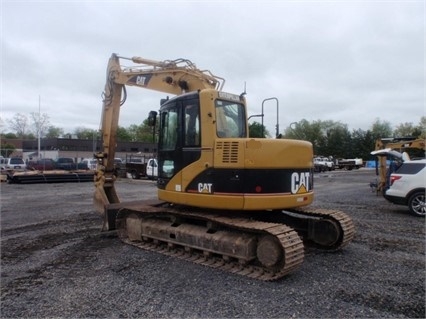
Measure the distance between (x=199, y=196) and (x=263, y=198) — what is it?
1.16m

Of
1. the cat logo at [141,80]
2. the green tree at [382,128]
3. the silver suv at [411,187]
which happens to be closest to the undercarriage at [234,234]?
the cat logo at [141,80]

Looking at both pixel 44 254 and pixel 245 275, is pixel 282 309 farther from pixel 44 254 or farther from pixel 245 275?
pixel 44 254

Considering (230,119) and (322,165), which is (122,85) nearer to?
(230,119)

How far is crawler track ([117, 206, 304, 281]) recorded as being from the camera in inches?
227

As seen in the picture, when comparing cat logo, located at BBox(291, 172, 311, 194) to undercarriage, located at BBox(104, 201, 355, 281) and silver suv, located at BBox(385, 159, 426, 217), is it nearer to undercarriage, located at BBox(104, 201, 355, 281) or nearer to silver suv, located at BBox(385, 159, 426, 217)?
undercarriage, located at BBox(104, 201, 355, 281)

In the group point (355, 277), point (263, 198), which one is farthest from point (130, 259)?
point (355, 277)

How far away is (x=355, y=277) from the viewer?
5902 mm

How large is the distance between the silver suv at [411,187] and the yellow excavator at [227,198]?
568 centimetres

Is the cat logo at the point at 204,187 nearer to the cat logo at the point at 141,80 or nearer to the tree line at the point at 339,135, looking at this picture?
the cat logo at the point at 141,80

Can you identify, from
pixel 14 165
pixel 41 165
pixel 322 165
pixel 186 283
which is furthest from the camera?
pixel 322 165

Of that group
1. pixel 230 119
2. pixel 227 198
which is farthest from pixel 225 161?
pixel 230 119

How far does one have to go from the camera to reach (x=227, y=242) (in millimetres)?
6309

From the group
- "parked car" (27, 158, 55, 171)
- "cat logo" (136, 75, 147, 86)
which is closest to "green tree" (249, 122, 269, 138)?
"cat logo" (136, 75, 147, 86)

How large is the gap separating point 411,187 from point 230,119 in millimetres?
7698
